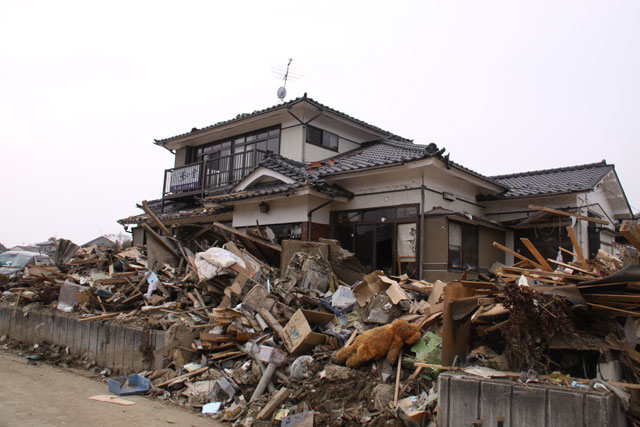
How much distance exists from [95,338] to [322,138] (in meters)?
9.85

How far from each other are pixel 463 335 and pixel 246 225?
32.6 feet

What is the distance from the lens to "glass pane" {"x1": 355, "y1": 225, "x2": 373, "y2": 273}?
40.6 feet

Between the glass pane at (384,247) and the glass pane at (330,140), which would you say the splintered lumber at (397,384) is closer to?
the glass pane at (384,247)

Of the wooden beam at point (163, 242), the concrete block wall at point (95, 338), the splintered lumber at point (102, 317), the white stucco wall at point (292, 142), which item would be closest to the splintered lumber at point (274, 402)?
the concrete block wall at point (95, 338)

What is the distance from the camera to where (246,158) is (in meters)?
17.7

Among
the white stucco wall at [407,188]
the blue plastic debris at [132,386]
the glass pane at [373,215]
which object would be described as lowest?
Result: the blue plastic debris at [132,386]

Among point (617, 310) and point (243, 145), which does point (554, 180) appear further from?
point (243, 145)

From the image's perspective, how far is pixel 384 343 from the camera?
6074 millimetres

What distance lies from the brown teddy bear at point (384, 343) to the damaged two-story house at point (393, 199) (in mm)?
5134

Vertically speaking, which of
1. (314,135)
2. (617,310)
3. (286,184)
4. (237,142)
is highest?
(237,142)

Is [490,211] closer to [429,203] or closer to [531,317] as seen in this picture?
[429,203]

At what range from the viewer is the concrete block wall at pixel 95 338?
330 inches

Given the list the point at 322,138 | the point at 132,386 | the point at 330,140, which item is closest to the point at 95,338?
the point at 132,386

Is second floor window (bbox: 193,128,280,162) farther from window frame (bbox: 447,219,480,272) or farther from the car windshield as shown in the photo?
the car windshield
